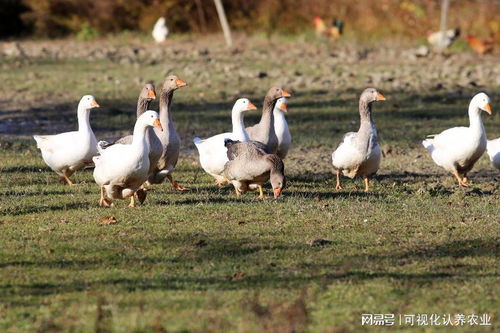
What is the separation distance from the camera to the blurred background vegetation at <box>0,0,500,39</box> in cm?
3300

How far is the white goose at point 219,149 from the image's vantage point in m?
11.2

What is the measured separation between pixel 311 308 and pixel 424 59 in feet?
70.0

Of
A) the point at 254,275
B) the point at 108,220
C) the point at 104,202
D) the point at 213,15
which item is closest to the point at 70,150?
the point at 104,202

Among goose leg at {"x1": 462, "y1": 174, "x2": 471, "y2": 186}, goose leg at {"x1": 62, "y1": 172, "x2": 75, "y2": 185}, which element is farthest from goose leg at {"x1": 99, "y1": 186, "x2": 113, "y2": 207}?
goose leg at {"x1": 462, "y1": 174, "x2": 471, "y2": 186}

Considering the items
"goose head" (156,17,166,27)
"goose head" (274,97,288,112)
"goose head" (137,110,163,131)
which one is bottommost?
"goose head" (137,110,163,131)

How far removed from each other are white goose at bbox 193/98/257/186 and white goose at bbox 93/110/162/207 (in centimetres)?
166

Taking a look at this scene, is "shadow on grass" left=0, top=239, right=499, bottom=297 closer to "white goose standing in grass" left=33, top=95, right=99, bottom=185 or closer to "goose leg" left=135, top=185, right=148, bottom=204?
"goose leg" left=135, top=185, right=148, bottom=204

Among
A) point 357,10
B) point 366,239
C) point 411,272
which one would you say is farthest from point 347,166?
point 357,10

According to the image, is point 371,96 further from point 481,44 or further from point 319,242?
point 481,44

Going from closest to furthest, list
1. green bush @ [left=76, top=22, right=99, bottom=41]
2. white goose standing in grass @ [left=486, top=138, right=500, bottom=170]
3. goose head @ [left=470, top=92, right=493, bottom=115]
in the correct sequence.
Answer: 1. goose head @ [left=470, top=92, right=493, bottom=115]
2. white goose standing in grass @ [left=486, top=138, right=500, bottom=170]
3. green bush @ [left=76, top=22, right=99, bottom=41]

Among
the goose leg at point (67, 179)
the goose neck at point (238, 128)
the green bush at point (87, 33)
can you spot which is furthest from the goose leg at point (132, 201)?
the green bush at point (87, 33)

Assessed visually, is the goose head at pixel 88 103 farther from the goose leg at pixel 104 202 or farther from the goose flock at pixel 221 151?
the goose leg at pixel 104 202

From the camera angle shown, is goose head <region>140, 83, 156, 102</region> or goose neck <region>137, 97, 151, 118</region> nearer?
goose head <region>140, 83, 156, 102</region>

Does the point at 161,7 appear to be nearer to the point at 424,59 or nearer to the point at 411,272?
the point at 424,59
